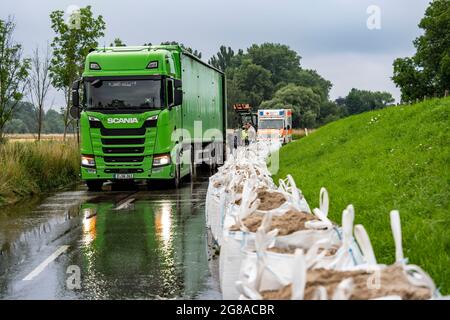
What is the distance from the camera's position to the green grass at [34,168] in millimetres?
19391

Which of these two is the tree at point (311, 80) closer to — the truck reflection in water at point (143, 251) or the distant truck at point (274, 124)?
the distant truck at point (274, 124)

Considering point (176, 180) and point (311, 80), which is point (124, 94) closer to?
point (176, 180)

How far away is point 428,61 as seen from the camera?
62.7 metres

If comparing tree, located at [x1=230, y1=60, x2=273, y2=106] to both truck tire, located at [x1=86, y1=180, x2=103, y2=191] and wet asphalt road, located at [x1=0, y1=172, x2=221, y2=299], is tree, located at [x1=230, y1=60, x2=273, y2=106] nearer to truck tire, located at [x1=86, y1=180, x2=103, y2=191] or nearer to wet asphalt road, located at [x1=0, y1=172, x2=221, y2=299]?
truck tire, located at [x1=86, y1=180, x2=103, y2=191]

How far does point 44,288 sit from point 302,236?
140 inches

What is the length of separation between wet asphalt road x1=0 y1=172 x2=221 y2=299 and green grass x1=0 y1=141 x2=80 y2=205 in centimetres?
160

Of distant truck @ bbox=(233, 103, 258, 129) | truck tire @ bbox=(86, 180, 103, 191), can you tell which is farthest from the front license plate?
distant truck @ bbox=(233, 103, 258, 129)

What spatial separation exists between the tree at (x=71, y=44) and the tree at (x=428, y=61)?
1264 inches

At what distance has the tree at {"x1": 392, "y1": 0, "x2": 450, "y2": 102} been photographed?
61.3 metres

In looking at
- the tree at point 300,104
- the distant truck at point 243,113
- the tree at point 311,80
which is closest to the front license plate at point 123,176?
the distant truck at point 243,113

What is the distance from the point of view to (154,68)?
20547 mm

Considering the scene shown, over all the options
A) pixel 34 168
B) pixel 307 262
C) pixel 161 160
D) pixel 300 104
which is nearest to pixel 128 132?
pixel 161 160
